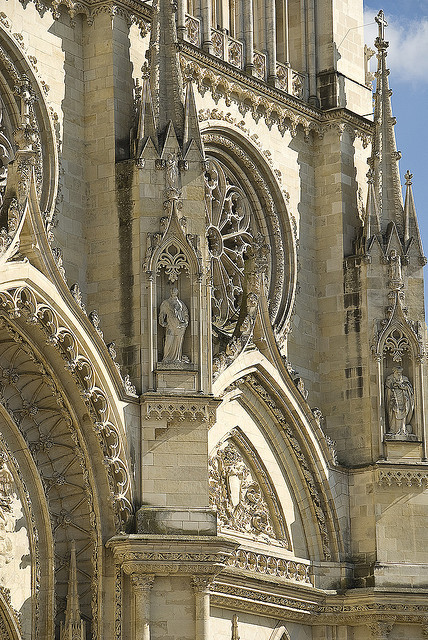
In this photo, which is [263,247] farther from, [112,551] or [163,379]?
[112,551]

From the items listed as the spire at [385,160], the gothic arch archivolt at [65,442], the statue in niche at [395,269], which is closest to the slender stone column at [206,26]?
the spire at [385,160]

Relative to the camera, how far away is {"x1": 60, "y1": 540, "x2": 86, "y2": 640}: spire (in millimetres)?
21531

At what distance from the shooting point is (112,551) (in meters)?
21.8

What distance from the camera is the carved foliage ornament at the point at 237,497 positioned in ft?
80.5

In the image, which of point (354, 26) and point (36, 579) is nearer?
point (36, 579)

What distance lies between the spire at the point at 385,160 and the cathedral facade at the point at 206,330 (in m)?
0.03

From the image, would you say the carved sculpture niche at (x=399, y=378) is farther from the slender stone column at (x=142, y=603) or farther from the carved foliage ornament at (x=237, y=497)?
the slender stone column at (x=142, y=603)

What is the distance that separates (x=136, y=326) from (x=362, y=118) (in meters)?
7.45

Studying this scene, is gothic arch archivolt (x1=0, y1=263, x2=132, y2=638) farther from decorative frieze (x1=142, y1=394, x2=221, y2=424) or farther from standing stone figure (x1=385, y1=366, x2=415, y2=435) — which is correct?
standing stone figure (x1=385, y1=366, x2=415, y2=435)

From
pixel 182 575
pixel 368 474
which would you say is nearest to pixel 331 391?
pixel 368 474

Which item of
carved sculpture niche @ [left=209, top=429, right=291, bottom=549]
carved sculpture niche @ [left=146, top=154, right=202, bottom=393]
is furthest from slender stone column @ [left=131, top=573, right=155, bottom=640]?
carved sculpture niche @ [left=209, top=429, right=291, bottom=549]

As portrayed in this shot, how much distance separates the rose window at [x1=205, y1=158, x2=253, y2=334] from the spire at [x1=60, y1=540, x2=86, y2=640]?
195 inches

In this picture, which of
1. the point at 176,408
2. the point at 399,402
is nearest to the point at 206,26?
the point at 399,402

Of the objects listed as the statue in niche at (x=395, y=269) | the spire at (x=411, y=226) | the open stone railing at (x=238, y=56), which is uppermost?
the open stone railing at (x=238, y=56)
